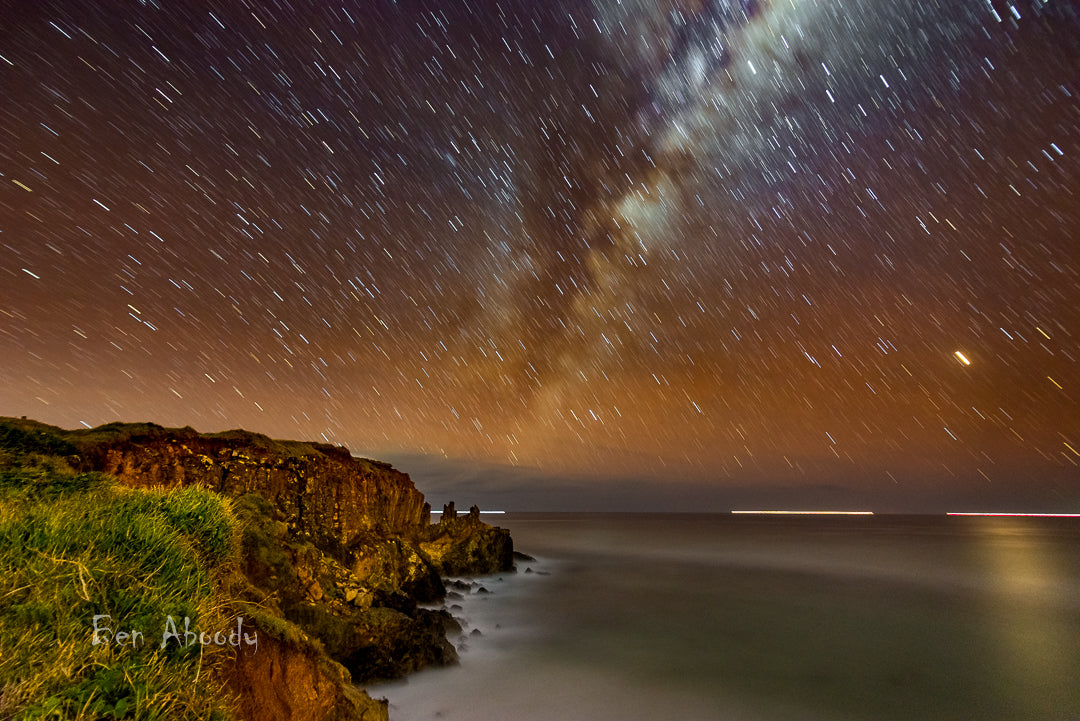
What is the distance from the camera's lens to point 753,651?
23062 mm

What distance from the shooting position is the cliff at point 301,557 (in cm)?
736

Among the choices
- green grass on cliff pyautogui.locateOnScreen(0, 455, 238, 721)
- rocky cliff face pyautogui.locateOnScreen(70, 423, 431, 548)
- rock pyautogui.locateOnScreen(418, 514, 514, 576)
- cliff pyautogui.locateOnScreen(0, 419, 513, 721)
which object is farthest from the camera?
rock pyautogui.locateOnScreen(418, 514, 514, 576)

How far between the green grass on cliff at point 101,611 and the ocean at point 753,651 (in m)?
9.90

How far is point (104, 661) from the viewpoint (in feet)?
14.0

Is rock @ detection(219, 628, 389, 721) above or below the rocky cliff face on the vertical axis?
below

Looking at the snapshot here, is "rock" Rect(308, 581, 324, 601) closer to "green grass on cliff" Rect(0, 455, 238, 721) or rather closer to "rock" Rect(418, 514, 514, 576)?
"green grass on cliff" Rect(0, 455, 238, 721)

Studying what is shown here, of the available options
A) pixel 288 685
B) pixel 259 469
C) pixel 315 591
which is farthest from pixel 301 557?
pixel 259 469

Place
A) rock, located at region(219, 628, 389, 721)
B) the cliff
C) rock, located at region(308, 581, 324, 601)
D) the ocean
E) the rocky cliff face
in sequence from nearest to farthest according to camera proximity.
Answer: rock, located at region(219, 628, 389, 721)
the cliff
rock, located at region(308, 581, 324, 601)
the ocean
the rocky cliff face

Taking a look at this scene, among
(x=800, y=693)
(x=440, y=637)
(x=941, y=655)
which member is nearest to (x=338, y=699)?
(x=440, y=637)

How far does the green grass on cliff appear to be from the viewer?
3.91 m

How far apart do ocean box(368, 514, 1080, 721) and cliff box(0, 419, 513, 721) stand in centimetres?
202

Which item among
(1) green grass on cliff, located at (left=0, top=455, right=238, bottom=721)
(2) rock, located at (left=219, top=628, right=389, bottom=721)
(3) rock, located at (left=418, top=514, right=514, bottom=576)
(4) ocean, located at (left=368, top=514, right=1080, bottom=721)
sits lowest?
(4) ocean, located at (left=368, top=514, right=1080, bottom=721)

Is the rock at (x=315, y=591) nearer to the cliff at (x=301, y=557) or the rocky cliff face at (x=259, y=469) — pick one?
the cliff at (x=301, y=557)

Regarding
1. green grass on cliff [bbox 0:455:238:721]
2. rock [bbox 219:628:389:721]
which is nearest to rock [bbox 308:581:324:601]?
rock [bbox 219:628:389:721]
